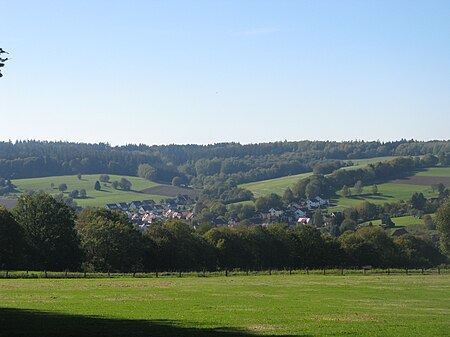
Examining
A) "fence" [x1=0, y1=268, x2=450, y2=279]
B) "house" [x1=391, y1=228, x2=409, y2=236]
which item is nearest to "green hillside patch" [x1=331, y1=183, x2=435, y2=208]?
"house" [x1=391, y1=228, x2=409, y2=236]

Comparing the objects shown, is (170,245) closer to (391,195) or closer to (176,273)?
(176,273)

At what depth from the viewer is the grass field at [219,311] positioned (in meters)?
29.5

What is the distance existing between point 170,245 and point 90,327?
7533 centimetres

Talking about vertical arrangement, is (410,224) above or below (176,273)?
above

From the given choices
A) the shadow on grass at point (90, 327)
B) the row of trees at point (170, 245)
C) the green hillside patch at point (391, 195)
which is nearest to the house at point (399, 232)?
the row of trees at point (170, 245)

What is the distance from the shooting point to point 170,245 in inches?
4097

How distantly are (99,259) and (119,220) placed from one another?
30.3 feet

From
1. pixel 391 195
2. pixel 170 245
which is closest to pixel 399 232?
pixel 391 195

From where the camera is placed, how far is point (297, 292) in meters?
55.4

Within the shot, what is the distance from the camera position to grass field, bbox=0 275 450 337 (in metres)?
29.5

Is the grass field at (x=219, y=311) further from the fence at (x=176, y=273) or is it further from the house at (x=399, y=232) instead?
the house at (x=399, y=232)

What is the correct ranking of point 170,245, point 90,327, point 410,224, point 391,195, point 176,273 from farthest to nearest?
point 391,195 < point 410,224 < point 170,245 < point 176,273 < point 90,327

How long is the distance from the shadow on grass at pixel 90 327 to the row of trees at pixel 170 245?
54.9 meters

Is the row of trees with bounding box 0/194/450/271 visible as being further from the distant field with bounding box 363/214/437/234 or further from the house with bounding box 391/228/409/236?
the distant field with bounding box 363/214/437/234
